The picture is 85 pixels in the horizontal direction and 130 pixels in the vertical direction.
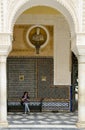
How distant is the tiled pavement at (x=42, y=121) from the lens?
7.76 m

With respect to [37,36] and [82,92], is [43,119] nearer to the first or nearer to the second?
[82,92]

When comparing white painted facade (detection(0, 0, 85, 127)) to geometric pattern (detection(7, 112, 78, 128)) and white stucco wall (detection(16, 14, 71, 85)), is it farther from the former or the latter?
white stucco wall (detection(16, 14, 71, 85))

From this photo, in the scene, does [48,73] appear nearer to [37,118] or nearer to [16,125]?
[37,118]

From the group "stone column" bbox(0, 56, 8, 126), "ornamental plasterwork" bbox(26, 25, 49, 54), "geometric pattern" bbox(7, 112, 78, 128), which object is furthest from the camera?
"ornamental plasterwork" bbox(26, 25, 49, 54)

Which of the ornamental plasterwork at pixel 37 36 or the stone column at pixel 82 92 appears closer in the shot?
the stone column at pixel 82 92

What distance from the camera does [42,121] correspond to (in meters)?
8.62

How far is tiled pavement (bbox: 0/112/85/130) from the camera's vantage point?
305 inches

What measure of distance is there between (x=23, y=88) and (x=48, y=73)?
0.94m

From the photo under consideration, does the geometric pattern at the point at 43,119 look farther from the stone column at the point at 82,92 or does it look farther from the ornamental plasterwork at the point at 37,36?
the ornamental plasterwork at the point at 37,36

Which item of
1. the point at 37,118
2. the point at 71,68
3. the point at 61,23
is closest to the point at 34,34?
the point at 61,23

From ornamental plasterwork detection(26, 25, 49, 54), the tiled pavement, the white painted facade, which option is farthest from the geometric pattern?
ornamental plasterwork detection(26, 25, 49, 54)

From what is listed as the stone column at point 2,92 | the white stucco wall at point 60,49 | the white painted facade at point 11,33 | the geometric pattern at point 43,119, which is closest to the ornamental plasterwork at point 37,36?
the white stucco wall at point 60,49

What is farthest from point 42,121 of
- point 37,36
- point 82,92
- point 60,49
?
point 37,36

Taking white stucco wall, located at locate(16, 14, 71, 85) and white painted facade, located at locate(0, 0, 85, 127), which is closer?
white painted facade, located at locate(0, 0, 85, 127)
